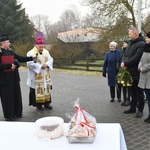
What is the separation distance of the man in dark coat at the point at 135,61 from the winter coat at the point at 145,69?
0.32m

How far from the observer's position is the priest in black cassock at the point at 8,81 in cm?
556

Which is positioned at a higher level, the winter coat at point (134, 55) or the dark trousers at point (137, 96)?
the winter coat at point (134, 55)

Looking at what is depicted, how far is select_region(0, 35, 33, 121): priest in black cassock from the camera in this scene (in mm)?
5559

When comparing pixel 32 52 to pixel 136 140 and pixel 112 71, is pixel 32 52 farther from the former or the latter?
pixel 136 140

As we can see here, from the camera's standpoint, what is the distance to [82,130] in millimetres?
2162

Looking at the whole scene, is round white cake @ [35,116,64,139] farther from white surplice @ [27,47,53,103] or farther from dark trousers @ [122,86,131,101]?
dark trousers @ [122,86,131,101]

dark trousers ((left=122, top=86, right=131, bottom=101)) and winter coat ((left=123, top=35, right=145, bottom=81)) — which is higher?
winter coat ((left=123, top=35, right=145, bottom=81))

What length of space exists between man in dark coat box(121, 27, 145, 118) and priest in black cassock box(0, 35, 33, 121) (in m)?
2.51

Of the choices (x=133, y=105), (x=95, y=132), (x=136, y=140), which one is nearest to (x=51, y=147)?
(x=95, y=132)

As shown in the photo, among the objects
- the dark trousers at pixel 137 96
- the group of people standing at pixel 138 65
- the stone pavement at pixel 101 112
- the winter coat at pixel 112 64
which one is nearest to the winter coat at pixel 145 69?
the group of people standing at pixel 138 65

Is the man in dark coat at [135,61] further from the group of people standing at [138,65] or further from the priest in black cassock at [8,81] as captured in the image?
the priest in black cassock at [8,81]

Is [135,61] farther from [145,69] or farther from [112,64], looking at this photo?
[112,64]

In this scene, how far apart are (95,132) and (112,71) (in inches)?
195

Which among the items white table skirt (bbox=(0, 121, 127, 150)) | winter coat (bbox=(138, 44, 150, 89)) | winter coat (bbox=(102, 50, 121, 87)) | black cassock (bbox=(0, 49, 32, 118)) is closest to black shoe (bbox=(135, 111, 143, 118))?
winter coat (bbox=(138, 44, 150, 89))
